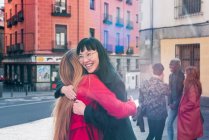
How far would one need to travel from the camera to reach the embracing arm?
2373 millimetres

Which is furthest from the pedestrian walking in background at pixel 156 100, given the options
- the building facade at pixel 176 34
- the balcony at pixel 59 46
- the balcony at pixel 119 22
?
the balcony at pixel 119 22

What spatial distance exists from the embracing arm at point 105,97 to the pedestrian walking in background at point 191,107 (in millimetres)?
3533

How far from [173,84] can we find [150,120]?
3.52 feet

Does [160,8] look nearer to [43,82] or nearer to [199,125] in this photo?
[199,125]

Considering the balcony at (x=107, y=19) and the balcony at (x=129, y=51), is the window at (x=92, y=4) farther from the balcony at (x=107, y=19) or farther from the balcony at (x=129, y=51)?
the balcony at (x=129, y=51)

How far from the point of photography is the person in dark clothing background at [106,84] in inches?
95.6

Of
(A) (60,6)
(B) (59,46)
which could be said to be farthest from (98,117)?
(A) (60,6)

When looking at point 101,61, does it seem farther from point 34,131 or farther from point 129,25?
point 129,25

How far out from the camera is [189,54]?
13.6 m

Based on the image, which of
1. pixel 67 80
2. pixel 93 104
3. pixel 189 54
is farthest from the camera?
pixel 189 54

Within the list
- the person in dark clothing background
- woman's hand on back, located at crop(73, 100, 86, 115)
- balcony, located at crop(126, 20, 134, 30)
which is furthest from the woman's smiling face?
balcony, located at crop(126, 20, 134, 30)

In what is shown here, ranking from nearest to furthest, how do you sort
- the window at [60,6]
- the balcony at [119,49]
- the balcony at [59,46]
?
the balcony at [59,46]
the window at [60,6]
the balcony at [119,49]

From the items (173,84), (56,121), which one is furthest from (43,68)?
(56,121)

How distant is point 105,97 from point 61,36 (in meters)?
28.1
